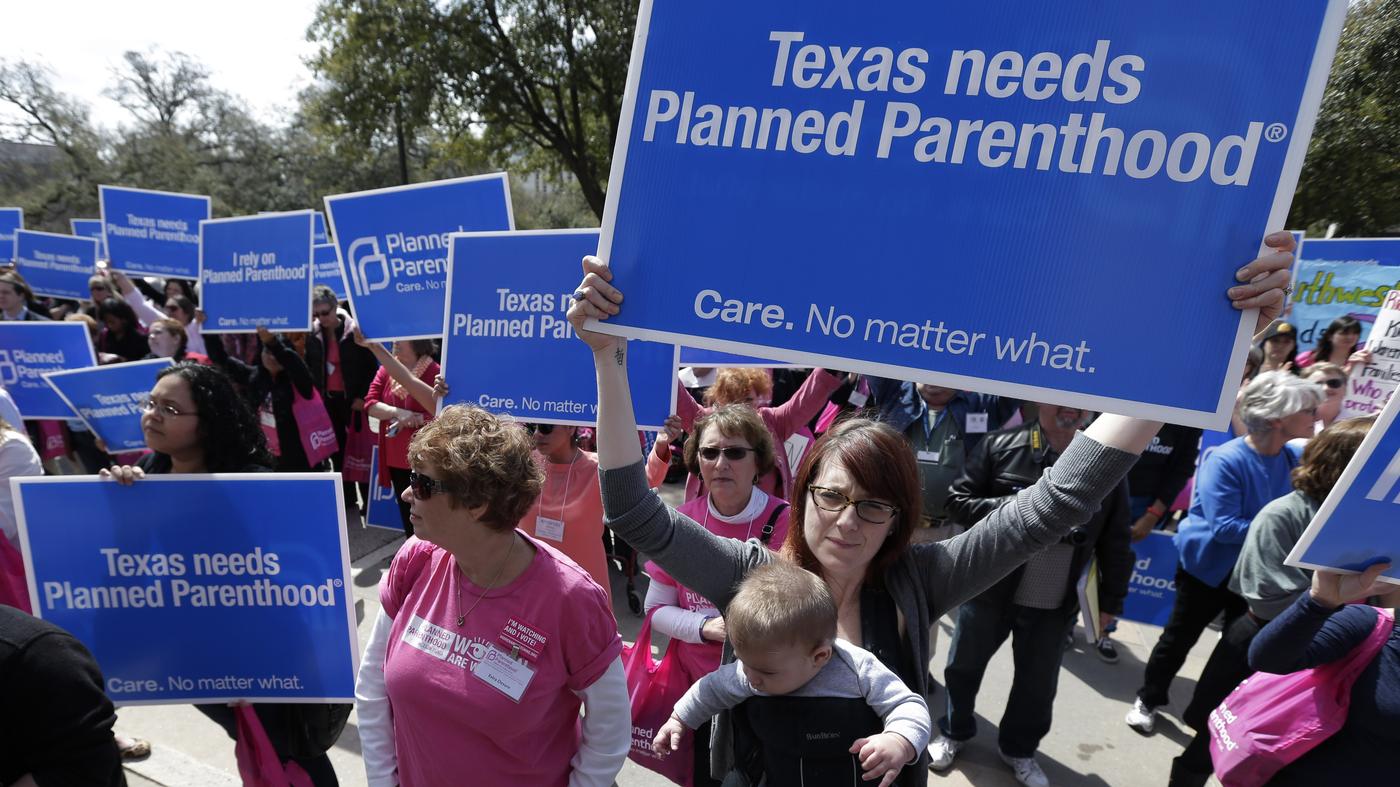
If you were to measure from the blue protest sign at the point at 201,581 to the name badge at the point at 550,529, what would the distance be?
32.1 inches

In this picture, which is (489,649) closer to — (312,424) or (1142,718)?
(1142,718)

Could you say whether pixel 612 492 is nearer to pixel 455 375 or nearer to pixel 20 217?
pixel 455 375

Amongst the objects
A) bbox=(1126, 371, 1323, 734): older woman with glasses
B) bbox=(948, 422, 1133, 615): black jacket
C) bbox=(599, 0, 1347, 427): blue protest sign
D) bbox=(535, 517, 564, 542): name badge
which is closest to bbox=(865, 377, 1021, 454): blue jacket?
bbox=(948, 422, 1133, 615): black jacket

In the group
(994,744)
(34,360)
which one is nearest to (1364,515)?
(994,744)

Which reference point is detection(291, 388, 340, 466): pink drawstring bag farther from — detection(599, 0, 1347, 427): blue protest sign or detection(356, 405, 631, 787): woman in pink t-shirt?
detection(599, 0, 1347, 427): blue protest sign

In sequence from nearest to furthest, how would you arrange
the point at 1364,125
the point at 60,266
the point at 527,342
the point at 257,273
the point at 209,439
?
the point at 209,439, the point at 527,342, the point at 257,273, the point at 60,266, the point at 1364,125

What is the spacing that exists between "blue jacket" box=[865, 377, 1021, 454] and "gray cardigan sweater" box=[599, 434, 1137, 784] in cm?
215

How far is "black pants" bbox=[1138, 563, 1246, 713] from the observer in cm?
349

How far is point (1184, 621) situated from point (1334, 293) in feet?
13.1

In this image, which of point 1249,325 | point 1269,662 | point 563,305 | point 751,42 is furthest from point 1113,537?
point 751,42

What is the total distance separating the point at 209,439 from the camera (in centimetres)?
267

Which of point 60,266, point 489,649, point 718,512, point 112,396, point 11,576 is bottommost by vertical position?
point 11,576

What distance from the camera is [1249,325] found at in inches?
49.2

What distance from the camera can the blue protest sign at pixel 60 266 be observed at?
9.30 meters
